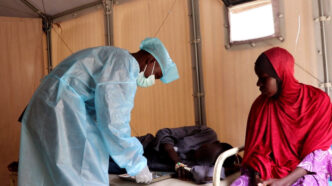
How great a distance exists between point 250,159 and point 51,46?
13.6 feet

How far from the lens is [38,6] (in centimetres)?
483

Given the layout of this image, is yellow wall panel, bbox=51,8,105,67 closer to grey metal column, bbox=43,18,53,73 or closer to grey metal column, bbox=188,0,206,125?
grey metal column, bbox=43,18,53,73

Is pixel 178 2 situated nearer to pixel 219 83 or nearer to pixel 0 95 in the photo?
pixel 219 83

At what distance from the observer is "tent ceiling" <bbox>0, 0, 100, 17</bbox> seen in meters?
4.61

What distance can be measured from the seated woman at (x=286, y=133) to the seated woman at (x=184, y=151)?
370 millimetres

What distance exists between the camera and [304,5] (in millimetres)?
2631

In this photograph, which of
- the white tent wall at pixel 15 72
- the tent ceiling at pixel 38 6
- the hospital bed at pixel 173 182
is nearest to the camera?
the hospital bed at pixel 173 182

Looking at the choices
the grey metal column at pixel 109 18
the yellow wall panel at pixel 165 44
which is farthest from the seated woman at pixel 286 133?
the grey metal column at pixel 109 18

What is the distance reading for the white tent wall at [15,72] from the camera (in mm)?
4707

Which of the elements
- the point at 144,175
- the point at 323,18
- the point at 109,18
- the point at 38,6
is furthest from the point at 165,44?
the point at 38,6

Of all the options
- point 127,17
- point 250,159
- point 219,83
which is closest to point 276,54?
point 250,159

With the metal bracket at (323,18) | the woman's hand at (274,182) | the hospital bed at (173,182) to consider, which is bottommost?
the hospital bed at (173,182)

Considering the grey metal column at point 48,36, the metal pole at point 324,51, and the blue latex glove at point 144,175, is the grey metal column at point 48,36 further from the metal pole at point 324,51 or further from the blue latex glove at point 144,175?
the metal pole at point 324,51

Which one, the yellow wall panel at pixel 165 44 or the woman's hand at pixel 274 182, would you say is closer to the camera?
the woman's hand at pixel 274 182
